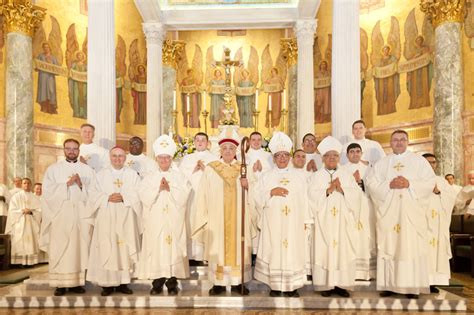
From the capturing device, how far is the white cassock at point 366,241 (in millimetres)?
8180

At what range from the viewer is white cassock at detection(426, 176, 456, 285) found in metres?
8.16

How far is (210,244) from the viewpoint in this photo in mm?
7977

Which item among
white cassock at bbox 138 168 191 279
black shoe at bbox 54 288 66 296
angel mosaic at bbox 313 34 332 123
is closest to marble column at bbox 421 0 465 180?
angel mosaic at bbox 313 34 332 123

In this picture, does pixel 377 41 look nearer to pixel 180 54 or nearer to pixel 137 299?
pixel 180 54

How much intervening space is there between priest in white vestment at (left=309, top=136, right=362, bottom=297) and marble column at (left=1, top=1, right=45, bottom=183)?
9391 mm

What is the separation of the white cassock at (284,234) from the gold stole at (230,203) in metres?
0.39

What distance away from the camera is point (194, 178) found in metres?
9.52

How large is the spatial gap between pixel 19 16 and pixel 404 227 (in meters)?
12.0

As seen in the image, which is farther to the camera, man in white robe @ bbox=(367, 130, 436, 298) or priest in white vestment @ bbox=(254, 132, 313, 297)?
priest in white vestment @ bbox=(254, 132, 313, 297)

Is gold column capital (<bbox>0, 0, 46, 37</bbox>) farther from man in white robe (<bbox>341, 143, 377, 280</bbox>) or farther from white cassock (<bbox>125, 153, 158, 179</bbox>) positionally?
man in white robe (<bbox>341, 143, 377, 280</bbox>)

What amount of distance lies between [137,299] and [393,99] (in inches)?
509

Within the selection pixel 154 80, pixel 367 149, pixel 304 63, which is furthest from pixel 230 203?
pixel 304 63

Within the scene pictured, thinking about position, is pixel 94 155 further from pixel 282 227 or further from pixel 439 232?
pixel 439 232

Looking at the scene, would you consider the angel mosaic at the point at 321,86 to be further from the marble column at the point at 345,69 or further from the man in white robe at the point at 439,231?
the man in white robe at the point at 439,231
